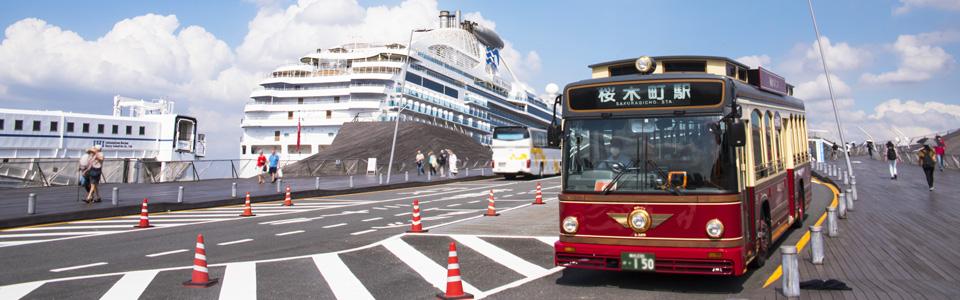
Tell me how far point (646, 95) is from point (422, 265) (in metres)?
4.07

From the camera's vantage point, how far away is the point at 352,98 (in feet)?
184

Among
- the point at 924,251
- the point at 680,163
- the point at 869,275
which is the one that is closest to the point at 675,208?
the point at 680,163

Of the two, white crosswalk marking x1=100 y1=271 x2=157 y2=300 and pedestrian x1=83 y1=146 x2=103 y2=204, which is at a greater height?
pedestrian x1=83 y1=146 x2=103 y2=204

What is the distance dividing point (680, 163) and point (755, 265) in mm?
2307

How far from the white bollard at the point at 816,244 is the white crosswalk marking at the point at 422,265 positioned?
4.29 m

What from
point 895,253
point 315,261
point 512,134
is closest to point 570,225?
point 315,261

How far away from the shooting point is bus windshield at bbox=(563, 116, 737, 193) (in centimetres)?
655

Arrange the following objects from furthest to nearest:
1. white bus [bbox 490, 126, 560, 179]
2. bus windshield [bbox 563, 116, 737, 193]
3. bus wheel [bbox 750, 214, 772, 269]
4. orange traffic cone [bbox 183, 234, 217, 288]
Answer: white bus [bbox 490, 126, 560, 179], bus wheel [bbox 750, 214, 772, 269], orange traffic cone [bbox 183, 234, 217, 288], bus windshield [bbox 563, 116, 737, 193]

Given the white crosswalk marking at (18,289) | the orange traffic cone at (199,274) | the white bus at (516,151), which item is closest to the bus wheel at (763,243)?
the orange traffic cone at (199,274)

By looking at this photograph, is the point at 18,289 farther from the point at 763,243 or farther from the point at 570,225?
the point at 763,243

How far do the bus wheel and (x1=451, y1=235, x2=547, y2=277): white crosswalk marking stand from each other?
2.70 m

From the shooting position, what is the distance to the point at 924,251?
8914mm

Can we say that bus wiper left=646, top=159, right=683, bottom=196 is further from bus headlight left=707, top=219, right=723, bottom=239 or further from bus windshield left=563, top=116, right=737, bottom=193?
bus headlight left=707, top=219, right=723, bottom=239

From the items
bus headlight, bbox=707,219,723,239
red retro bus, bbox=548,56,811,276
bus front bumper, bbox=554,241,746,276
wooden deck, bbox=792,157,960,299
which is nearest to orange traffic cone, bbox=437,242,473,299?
red retro bus, bbox=548,56,811,276
